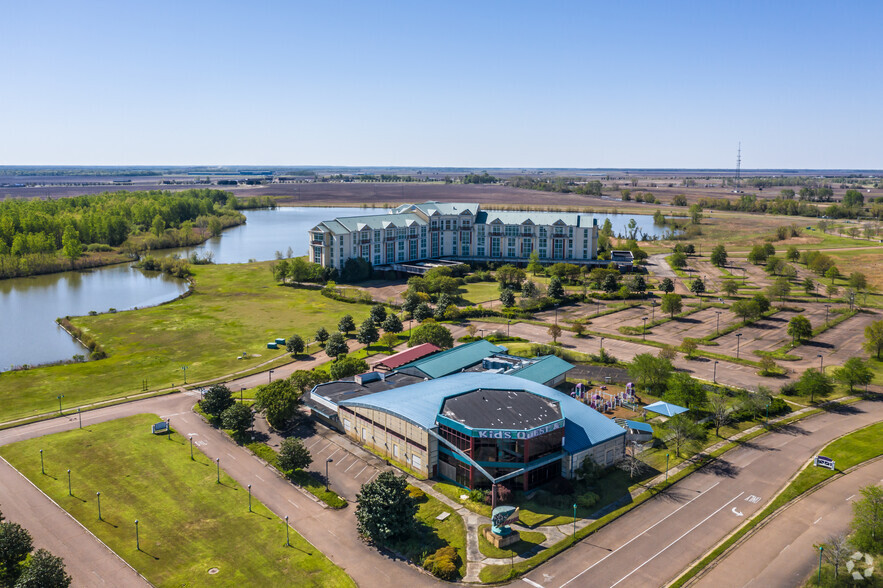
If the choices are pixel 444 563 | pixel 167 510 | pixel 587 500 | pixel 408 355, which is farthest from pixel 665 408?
pixel 167 510

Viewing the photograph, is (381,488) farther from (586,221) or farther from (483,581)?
(586,221)

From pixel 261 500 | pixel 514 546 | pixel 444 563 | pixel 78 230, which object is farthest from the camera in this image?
pixel 78 230

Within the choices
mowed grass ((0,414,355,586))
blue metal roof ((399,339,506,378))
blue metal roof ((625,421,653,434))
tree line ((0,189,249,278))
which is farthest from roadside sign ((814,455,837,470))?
tree line ((0,189,249,278))

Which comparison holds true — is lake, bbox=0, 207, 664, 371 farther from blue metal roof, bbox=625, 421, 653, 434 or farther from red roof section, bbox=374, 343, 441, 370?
blue metal roof, bbox=625, 421, 653, 434

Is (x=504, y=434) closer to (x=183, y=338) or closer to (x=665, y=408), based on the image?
(x=665, y=408)

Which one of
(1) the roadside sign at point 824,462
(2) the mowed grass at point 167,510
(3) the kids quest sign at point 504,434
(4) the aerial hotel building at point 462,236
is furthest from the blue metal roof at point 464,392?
(4) the aerial hotel building at point 462,236
